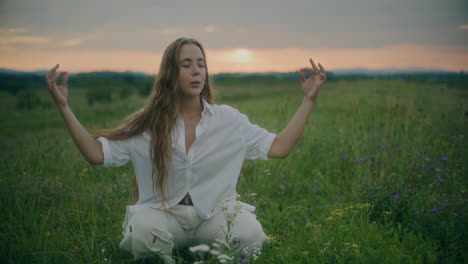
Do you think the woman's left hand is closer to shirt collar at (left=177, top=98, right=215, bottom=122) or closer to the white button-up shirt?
the white button-up shirt

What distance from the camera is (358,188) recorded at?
347cm

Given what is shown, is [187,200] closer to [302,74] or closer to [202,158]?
[202,158]

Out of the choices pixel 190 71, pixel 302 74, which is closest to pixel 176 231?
pixel 190 71

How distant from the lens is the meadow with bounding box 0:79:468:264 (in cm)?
239

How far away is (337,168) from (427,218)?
177cm

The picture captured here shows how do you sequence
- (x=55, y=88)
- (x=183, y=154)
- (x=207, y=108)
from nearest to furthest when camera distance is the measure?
(x=55, y=88) → (x=183, y=154) → (x=207, y=108)

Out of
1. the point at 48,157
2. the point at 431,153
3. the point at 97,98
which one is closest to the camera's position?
the point at 431,153

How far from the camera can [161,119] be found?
8.43 ft

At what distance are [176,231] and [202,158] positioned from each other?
0.62 meters

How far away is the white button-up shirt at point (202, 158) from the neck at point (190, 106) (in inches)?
3.7

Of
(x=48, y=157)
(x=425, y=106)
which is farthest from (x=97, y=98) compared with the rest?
(x=425, y=106)

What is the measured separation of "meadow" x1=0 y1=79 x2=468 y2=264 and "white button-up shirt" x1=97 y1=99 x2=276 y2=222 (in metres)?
0.49

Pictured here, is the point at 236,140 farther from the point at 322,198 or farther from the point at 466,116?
the point at 466,116

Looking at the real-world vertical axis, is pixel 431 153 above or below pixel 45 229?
above
